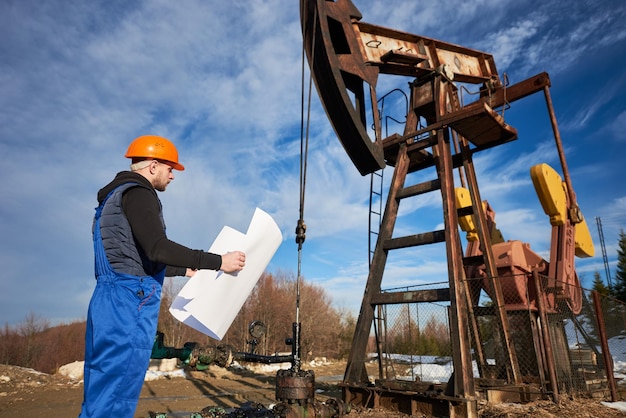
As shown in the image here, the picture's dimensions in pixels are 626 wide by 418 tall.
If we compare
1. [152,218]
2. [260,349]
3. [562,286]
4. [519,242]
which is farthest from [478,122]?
[260,349]

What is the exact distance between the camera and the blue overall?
1.76 meters

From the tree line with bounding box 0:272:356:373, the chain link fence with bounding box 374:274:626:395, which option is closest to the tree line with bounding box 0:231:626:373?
the tree line with bounding box 0:272:356:373

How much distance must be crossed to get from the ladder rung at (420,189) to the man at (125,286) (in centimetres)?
497

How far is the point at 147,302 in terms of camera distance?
191 cm

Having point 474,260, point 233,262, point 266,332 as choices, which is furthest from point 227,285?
point 266,332

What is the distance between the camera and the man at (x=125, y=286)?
177 cm

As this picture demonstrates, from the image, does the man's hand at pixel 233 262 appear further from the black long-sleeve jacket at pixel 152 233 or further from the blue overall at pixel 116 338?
the blue overall at pixel 116 338

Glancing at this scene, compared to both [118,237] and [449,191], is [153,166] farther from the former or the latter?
[449,191]

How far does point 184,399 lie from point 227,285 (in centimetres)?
739

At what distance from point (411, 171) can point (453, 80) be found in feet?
5.73

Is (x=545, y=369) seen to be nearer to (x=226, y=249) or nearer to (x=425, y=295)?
(x=425, y=295)

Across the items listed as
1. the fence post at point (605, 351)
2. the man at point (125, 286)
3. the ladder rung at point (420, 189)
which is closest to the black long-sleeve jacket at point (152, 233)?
the man at point (125, 286)

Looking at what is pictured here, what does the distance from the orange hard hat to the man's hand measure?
0.59 metres

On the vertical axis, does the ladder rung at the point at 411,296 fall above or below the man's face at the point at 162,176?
below
